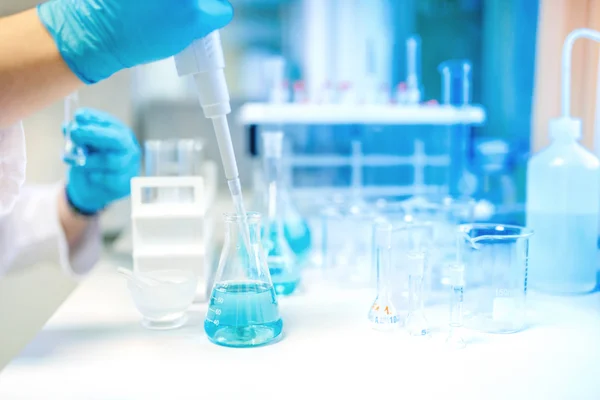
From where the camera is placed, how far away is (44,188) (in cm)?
159

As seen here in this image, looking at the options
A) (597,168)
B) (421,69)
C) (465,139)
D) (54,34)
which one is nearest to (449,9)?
(421,69)

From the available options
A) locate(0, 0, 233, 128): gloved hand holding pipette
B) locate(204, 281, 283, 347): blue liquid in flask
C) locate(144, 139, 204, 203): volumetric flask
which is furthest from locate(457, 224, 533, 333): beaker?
locate(144, 139, 204, 203): volumetric flask

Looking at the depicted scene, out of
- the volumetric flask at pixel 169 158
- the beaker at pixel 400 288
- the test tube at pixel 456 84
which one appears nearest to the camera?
the beaker at pixel 400 288

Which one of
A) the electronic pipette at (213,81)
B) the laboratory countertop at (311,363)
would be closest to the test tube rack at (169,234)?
the laboratory countertop at (311,363)

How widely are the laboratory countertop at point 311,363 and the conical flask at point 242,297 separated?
0.08ft

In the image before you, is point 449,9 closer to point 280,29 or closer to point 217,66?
point 280,29

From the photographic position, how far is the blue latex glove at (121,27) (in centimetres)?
87

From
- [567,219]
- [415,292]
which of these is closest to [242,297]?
[415,292]

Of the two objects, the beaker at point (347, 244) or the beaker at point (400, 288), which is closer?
the beaker at point (400, 288)

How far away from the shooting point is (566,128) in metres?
1.20

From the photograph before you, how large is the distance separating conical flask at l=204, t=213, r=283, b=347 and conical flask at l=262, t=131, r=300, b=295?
178 mm

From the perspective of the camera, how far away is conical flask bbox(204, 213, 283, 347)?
91 cm

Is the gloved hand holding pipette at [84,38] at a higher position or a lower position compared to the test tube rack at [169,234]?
higher

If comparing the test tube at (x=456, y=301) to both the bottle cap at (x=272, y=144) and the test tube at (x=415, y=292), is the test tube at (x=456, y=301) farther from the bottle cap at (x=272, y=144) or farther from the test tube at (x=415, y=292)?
the bottle cap at (x=272, y=144)
